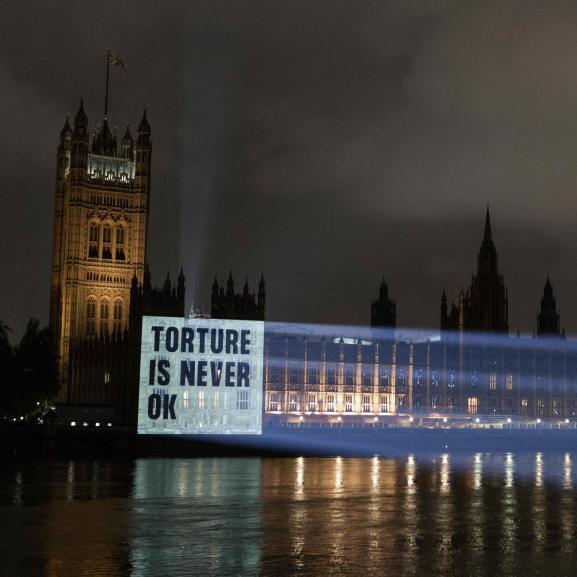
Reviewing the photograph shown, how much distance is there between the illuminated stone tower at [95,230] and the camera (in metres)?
124

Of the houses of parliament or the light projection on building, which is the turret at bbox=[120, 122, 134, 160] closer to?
the houses of parliament

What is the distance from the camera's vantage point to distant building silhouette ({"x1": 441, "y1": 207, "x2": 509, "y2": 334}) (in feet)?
368

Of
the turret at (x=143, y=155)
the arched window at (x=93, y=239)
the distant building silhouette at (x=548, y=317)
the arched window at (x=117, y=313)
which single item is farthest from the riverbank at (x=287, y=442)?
the turret at (x=143, y=155)

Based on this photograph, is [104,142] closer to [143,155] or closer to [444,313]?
[143,155]

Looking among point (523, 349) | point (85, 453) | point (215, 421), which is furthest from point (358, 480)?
point (523, 349)

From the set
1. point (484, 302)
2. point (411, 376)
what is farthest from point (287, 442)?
point (484, 302)

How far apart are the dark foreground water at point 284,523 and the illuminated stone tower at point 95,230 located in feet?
252

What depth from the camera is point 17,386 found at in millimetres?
78312

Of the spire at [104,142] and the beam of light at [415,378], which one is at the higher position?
the spire at [104,142]

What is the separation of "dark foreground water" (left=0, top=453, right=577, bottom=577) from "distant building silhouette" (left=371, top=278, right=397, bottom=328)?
199 ft

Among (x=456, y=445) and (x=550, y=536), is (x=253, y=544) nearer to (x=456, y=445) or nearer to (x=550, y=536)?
(x=550, y=536)

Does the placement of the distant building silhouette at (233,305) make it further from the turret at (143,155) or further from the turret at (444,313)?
the turret at (143,155)

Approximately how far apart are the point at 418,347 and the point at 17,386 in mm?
45454

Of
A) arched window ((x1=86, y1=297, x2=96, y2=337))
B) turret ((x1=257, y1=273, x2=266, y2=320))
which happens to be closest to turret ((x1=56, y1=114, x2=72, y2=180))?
arched window ((x1=86, y1=297, x2=96, y2=337))
